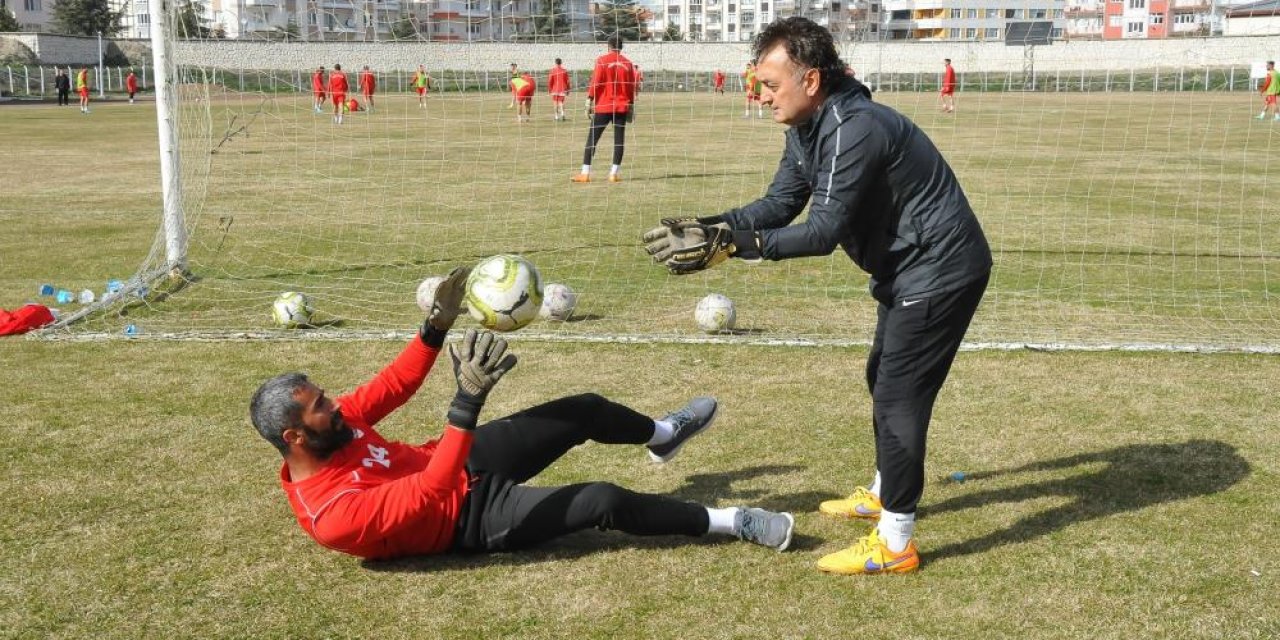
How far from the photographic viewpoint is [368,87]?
906 inches

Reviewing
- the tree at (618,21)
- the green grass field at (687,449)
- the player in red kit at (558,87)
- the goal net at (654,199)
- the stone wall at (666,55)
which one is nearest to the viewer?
the green grass field at (687,449)

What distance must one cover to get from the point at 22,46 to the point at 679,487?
66.6m

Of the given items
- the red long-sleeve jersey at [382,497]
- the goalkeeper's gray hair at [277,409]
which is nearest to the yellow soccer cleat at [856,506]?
the red long-sleeve jersey at [382,497]

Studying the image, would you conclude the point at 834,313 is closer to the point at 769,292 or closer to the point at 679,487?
the point at 769,292

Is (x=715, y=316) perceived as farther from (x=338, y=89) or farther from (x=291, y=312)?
(x=338, y=89)

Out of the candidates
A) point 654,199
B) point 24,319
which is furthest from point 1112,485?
point 654,199

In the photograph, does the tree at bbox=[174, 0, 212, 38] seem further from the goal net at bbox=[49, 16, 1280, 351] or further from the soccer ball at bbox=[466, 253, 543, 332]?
the soccer ball at bbox=[466, 253, 543, 332]

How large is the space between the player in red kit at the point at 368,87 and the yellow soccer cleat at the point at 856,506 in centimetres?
1745

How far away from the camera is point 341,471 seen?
4.50 metres

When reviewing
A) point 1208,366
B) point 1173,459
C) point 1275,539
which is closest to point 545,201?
point 1208,366

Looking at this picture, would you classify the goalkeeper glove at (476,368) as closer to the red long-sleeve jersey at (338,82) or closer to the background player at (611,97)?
the background player at (611,97)

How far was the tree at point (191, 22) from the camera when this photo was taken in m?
10.5

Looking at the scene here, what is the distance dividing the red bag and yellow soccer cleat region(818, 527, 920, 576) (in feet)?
22.3

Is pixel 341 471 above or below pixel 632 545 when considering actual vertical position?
above
